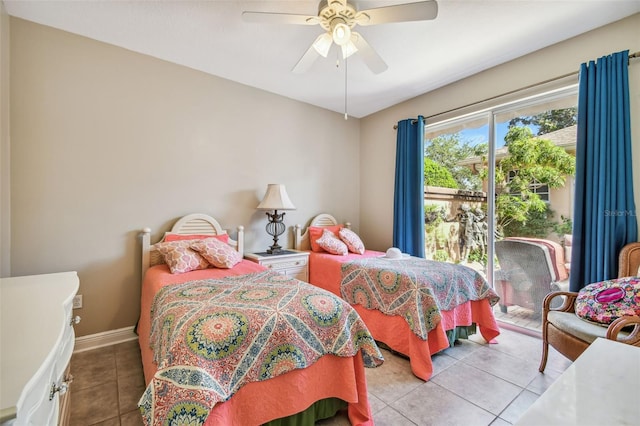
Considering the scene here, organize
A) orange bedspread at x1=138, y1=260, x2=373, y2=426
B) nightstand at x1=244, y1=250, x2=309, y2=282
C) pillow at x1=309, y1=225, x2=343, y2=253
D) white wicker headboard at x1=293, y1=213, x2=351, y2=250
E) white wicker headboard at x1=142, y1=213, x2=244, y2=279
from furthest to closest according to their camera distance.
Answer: white wicker headboard at x1=293, y1=213, x2=351, y2=250 < pillow at x1=309, y1=225, x2=343, y2=253 < nightstand at x1=244, y1=250, x2=309, y2=282 < white wicker headboard at x1=142, y1=213, x2=244, y2=279 < orange bedspread at x1=138, y1=260, x2=373, y2=426

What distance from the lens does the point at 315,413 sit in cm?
159

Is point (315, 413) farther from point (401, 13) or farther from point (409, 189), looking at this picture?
point (409, 189)

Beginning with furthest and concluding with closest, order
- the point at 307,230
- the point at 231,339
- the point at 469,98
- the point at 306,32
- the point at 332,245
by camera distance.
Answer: the point at 307,230, the point at 332,245, the point at 469,98, the point at 306,32, the point at 231,339

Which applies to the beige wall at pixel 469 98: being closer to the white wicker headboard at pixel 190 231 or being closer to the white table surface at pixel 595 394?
the white wicker headboard at pixel 190 231

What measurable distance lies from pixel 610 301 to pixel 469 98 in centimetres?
230

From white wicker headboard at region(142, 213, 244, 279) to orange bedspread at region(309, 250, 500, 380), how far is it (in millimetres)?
1134

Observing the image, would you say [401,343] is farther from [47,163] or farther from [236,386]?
[47,163]

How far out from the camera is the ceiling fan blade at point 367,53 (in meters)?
2.03

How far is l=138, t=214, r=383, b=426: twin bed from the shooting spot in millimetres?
1173

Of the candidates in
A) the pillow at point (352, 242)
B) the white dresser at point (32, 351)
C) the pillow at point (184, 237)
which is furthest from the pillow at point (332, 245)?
the white dresser at point (32, 351)

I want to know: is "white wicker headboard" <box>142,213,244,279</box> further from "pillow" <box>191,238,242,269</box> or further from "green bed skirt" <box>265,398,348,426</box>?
"green bed skirt" <box>265,398,348,426</box>

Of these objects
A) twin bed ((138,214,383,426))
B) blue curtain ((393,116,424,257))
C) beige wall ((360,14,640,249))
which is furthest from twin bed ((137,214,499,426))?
beige wall ((360,14,640,249))

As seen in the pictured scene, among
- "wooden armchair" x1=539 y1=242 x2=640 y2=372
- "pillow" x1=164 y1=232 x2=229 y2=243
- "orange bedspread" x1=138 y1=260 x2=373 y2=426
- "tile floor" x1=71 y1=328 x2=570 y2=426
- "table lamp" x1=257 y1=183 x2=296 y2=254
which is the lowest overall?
"tile floor" x1=71 y1=328 x2=570 y2=426

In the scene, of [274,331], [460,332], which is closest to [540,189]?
[460,332]
